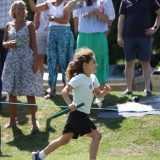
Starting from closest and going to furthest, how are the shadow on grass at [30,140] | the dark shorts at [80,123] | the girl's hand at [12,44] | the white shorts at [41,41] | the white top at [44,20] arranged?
the dark shorts at [80,123] → the shadow on grass at [30,140] → the girl's hand at [12,44] → the white top at [44,20] → the white shorts at [41,41]

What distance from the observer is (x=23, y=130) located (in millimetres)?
10414

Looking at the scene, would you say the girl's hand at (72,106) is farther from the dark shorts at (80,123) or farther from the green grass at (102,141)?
the green grass at (102,141)

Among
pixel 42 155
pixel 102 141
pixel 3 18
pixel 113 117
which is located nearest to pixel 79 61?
pixel 42 155

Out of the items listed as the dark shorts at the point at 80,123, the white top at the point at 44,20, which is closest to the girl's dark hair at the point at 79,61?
the dark shorts at the point at 80,123

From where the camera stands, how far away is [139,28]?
36.5 feet

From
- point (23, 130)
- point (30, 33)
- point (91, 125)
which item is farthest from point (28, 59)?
point (91, 125)

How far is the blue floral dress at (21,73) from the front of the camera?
10172mm

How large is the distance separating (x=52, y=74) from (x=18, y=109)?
86 cm

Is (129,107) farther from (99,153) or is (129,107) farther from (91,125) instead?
(91,125)

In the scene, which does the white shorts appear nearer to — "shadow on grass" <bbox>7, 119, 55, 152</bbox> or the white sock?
"shadow on grass" <bbox>7, 119, 55, 152</bbox>

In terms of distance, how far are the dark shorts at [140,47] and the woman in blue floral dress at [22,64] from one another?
6.00 ft

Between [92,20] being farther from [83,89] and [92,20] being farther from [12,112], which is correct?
[83,89]

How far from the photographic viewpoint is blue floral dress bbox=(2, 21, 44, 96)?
33.4ft

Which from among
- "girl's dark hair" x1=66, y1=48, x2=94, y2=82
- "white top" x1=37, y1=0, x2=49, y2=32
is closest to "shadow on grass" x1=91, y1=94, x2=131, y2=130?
"white top" x1=37, y1=0, x2=49, y2=32
